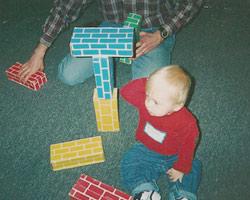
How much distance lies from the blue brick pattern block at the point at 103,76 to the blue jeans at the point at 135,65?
35cm

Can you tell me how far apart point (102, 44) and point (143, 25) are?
1.89ft

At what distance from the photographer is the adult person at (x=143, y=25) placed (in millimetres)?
1426

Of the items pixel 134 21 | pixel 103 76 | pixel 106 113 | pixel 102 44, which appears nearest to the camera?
pixel 102 44

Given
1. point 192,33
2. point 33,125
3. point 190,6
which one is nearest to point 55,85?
point 33,125

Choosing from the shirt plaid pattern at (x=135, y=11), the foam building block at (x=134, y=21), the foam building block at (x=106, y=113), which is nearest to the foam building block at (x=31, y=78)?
the shirt plaid pattern at (x=135, y=11)

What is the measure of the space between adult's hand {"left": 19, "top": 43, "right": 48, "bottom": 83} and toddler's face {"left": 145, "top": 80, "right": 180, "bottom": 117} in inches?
31.3

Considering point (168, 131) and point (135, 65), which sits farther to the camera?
point (135, 65)

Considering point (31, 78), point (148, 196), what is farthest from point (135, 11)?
point (148, 196)

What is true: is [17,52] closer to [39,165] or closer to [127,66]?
[127,66]

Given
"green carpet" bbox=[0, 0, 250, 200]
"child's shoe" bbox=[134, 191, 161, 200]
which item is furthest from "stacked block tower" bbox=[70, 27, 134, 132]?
"child's shoe" bbox=[134, 191, 161, 200]

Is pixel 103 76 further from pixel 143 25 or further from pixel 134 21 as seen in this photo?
pixel 143 25

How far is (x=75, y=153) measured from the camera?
3.80 ft

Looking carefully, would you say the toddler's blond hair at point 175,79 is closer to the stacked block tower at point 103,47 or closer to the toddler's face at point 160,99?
the toddler's face at point 160,99

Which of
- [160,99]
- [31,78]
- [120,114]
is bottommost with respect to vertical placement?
[120,114]
